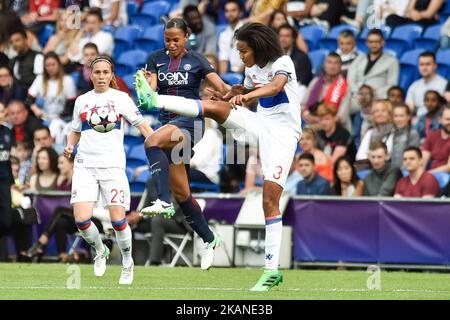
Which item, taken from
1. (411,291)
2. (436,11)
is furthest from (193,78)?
(436,11)

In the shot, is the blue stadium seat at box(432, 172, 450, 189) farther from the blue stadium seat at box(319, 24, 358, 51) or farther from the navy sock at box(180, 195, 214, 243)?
the blue stadium seat at box(319, 24, 358, 51)

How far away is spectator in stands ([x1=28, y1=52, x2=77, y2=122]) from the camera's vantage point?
70.0 ft

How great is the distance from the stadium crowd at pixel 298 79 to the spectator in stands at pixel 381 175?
0.02 m

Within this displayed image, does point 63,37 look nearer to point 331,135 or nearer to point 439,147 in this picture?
point 331,135

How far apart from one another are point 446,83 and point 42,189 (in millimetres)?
6544

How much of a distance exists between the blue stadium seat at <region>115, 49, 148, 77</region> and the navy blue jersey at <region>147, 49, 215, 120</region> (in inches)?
Result: 340

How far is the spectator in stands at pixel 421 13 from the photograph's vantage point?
68.3 ft

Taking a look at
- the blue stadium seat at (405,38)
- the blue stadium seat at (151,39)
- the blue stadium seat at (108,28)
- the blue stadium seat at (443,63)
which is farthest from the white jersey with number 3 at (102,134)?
the blue stadium seat at (108,28)

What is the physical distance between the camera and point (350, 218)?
16.7 metres

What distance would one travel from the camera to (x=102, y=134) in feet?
43.4

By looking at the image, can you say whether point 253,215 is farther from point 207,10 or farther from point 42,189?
point 207,10

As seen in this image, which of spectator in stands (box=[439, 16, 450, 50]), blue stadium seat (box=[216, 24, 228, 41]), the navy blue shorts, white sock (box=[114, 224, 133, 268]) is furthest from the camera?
blue stadium seat (box=[216, 24, 228, 41])

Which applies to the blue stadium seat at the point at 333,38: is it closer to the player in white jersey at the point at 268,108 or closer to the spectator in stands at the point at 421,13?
the spectator in stands at the point at 421,13

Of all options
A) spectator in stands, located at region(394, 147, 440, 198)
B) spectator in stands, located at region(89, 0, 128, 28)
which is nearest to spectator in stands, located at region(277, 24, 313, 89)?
spectator in stands, located at region(394, 147, 440, 198)
